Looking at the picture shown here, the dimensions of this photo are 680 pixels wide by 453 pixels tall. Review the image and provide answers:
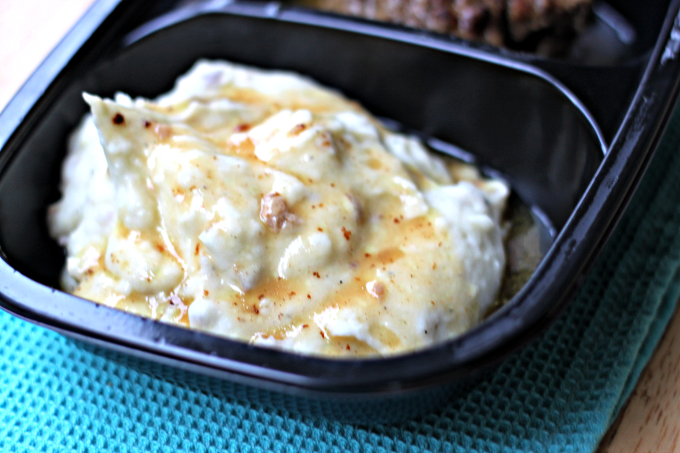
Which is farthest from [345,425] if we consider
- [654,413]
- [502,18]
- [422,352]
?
[502,18]

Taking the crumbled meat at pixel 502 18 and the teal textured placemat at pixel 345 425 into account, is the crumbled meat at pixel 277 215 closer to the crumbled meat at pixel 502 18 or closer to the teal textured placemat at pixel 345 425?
the teal textured placemat at pixel 345 425

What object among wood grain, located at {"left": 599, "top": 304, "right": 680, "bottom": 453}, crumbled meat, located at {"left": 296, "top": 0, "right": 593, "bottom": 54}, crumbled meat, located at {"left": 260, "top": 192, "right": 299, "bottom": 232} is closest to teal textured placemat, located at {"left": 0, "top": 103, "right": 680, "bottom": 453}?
wood grain, located at {"left": 599, "top": 304, "right": 680, "bottom": 453}

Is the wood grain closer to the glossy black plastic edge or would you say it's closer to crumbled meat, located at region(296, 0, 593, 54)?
the glossy black plastic edge

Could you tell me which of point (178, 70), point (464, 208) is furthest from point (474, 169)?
point (178, 70)

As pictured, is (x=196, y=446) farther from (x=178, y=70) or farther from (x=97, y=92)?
(x=178, y=70)

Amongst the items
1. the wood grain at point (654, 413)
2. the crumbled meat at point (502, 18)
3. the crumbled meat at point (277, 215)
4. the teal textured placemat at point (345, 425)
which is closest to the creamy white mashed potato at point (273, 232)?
the crumbled meat at point (277, 215)

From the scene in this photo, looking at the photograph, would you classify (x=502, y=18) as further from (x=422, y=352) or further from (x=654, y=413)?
(x=422, y=352)
